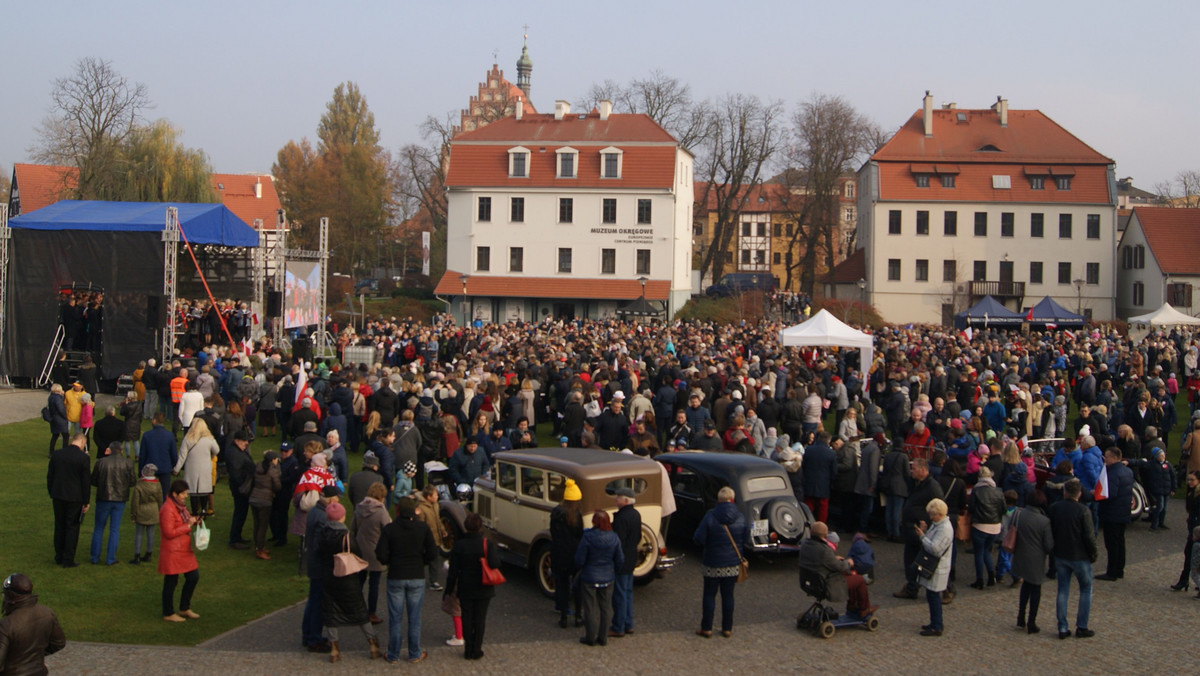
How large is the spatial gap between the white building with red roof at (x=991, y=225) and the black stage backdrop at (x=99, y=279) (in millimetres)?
40418

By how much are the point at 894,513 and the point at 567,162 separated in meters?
38.6

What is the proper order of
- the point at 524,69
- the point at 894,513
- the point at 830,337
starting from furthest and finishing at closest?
1. the point at 524,69
2. the point at 830,337
3. the point at 894,513

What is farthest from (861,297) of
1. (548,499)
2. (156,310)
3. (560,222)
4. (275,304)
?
(548,499)

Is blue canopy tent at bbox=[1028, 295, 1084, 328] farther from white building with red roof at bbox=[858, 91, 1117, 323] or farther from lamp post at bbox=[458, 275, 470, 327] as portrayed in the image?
lamp post at bbox=[458, 275, 470, 327]

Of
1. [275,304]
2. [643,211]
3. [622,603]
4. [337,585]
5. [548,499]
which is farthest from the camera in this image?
[643,211]

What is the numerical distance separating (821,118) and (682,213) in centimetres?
1588

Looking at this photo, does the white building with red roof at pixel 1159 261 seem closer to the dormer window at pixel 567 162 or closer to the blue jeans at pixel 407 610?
the dormer window at pixel 567 162

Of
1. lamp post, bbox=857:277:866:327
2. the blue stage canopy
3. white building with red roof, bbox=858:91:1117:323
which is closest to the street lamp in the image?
lamp post, bbox=857:277:866:327

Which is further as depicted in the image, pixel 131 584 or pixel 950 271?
pixel 950 271

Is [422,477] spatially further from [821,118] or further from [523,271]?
[821,118]

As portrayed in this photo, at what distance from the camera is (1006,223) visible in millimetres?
53312

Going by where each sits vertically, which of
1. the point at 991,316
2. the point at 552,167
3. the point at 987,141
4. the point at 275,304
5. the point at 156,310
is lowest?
the point at 156,310

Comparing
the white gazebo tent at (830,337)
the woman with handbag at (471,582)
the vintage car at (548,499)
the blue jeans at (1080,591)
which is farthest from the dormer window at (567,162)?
the woman with handbag at (471,582)

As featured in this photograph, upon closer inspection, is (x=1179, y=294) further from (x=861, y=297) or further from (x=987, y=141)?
(x=861, y=297)
